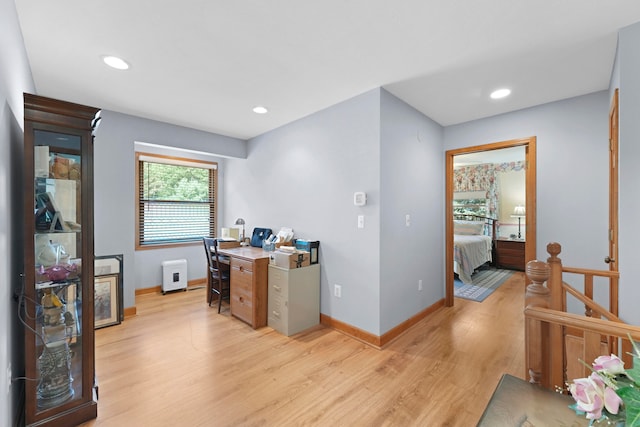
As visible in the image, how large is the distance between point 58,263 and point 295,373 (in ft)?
6.04

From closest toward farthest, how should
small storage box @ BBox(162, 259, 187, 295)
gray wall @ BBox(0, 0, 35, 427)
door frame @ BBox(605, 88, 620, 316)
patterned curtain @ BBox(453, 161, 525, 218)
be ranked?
gray wall @ BBox(0, 0, 35, 427) → door frame @ BBox(605, 88, 620, 316) → small storage box @ BBox(162, 259, 187, 295) → patterned curtain @ BBox(453, 161, 525, 218)

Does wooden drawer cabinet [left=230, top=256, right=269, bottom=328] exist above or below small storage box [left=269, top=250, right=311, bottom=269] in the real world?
below

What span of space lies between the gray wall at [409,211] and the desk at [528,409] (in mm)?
1655

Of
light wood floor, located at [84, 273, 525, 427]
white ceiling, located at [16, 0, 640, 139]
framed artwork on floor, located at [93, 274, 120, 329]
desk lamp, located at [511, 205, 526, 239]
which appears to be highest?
white ceiling, located at [16, 0, 640, 139]

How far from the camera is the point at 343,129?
3066 millimetres

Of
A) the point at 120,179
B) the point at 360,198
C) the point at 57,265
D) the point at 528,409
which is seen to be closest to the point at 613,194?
the point at 360,198

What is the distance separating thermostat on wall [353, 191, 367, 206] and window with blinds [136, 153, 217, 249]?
3.36m

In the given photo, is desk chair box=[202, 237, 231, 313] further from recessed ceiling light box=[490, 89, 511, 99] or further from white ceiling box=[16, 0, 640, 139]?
recessed ceiling light box=[490, 89, 511, 99]

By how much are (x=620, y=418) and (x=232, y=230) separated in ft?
14.2

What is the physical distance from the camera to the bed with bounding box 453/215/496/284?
A: 16.5 feet

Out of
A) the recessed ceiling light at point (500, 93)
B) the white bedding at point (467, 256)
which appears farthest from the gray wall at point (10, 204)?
the white bedding at point (467, 256)

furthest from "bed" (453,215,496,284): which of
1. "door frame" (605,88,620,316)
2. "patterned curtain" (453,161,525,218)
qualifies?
"door frame" (605,88,620,316)

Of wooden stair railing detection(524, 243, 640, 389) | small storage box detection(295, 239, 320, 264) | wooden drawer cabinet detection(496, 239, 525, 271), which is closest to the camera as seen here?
wooden stair railing detection(524, 243, 640, 389)

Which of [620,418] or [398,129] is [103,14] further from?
[620,418]
